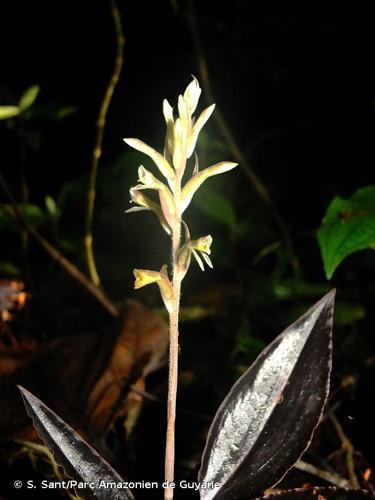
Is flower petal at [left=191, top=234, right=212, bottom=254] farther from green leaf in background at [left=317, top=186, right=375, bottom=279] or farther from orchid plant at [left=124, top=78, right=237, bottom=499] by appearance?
green leaf in background at [left=317, top=186, right=375, bottom=279]

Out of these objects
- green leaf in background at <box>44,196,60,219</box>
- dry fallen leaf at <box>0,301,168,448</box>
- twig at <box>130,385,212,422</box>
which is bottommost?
twig at <box>130,385,212,422</box>

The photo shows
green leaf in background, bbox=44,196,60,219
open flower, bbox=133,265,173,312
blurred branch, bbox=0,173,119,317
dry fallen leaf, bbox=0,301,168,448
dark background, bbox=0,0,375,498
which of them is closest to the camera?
open flower, bbox=133,265,173,312

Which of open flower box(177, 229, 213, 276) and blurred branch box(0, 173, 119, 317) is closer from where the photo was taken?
open flower box(177, 229, 213, 276)

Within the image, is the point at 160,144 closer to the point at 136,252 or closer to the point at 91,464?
the point at 136,252

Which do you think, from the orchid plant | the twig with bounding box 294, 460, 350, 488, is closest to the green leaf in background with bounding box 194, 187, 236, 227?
the twig with bounding box 294, 460, 350, 488

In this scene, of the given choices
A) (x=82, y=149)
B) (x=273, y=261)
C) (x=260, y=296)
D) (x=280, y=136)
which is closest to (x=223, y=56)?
(x=280, y=136)

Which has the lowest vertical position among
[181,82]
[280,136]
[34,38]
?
[280,136]

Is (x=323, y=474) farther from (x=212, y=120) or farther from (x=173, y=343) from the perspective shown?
(x=212, y=120)

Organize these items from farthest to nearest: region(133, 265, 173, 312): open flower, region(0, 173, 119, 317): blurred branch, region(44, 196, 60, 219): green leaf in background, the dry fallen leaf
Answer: region(44, 196, 60, 219): green leaf in background → region(0, 173, 119, 317): blurred branch → the dry fallen leaf → region(133, 265, 173, 312): open flower
